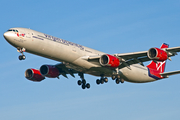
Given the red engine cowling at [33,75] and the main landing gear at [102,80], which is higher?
the red engine cowling at [33,75]

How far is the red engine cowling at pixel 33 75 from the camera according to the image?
5941 cm

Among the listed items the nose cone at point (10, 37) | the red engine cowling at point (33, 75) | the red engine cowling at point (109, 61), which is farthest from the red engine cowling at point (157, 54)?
the red engine cowling at point (33, 75)

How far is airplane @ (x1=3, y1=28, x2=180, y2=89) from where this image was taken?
4791 centimetres

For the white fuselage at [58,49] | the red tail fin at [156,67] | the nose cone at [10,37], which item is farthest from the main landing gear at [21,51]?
the red tail fin at [156,67]

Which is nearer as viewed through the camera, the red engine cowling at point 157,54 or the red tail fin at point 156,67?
the red engine cowling at point 157,54

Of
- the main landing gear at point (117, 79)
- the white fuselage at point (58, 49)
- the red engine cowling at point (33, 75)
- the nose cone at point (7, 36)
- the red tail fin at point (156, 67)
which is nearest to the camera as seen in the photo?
the nose cone at point (7, 36)

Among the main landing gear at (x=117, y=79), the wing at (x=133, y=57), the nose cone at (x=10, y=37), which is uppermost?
the nose cone at (x=10, y=37)

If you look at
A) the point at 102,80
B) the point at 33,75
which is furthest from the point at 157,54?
the point at 33,75

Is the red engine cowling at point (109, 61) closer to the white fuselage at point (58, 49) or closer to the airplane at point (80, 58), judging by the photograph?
the airplane at point (80, 58)

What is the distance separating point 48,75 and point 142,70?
16.0m

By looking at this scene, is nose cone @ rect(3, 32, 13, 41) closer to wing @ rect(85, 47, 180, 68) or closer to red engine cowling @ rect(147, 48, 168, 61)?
wing @ rect(85, 47, 180, 68)

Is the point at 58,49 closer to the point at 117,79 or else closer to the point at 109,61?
the point at 109,61

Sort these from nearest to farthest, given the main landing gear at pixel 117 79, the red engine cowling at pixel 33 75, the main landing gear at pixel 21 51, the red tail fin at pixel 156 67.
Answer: the main landing gear at pixel 21 51 → the main landing gear at pixel 117 79 → the red engine cowling at pixel 33 75 → the red tail fin at pixel 156 67

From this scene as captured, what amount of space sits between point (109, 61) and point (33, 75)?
1553 centimetres
